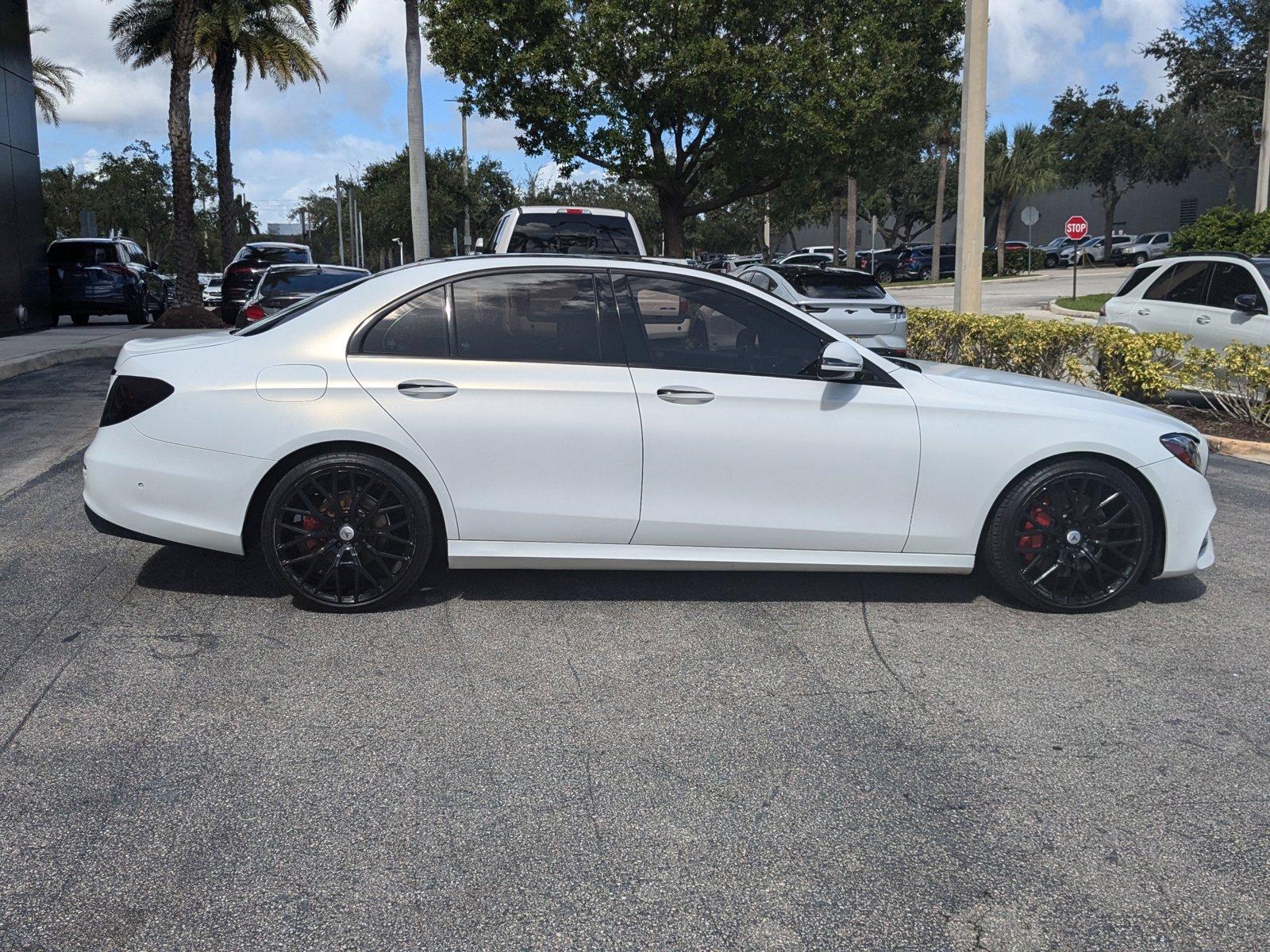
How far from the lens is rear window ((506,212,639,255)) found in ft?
42.8

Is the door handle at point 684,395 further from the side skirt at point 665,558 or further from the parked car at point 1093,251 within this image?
the parked car at point 1093,251

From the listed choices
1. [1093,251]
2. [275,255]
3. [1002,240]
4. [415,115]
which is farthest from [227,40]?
[1093,251]

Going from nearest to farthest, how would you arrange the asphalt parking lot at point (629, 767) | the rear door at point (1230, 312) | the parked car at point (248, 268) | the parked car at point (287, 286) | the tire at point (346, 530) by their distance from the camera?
the asphalt parking lot at point (629, 767)
the tire at point (346, 530)
the rear door at point (1230, 312)
the parked car at point (287, 286)
the parked car at point (248, 268)

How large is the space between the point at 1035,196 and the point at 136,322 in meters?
55.3

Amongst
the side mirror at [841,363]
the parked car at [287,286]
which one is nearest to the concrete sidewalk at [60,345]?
the parked car at [287,286]

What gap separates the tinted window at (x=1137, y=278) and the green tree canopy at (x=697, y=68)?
38.0ft

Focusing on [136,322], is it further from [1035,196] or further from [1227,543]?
[1035,196]

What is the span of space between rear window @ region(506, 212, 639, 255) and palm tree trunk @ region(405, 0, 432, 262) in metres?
8.17

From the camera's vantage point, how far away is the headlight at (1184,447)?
5.43m

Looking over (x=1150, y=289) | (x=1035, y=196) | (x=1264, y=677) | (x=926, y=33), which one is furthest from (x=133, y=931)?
(x=1035, y=196)

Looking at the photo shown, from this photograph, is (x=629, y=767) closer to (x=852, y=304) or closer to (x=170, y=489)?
(x=170, y=489)

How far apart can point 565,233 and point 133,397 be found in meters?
8.30

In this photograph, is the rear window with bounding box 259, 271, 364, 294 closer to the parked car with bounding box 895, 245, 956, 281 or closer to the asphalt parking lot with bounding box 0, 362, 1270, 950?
the asphalt parking lot with bounding box 0, 362, 1270, 950

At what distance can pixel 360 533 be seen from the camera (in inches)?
204
